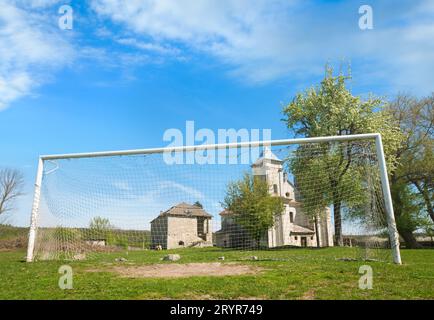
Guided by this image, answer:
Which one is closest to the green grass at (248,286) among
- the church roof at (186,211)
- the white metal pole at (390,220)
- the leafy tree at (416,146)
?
the white metal pole at (390,220)

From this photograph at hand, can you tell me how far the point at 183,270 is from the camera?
415 inches

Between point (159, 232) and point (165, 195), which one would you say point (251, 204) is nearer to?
point (159, 232)

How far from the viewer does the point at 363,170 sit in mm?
14938

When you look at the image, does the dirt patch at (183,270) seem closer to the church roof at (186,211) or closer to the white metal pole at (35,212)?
the white metal pole at (35,212)

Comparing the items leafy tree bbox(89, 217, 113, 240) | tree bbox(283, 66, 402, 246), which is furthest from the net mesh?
tree bbox(283, 66, 402, 246)

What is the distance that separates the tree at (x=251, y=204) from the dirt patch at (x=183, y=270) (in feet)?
17.7

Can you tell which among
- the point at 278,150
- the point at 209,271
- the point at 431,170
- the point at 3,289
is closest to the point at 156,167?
the point at 278,150

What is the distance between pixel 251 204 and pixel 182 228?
190 inches

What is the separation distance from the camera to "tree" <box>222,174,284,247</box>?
19.4 metres

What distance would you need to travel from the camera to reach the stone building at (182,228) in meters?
17.3

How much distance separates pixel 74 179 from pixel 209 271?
8773 mm

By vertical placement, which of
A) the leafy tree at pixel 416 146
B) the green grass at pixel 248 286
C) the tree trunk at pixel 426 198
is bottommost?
the green grass at pixel 248 286

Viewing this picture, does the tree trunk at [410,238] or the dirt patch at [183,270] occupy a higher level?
the tree trunk at [410,238]
